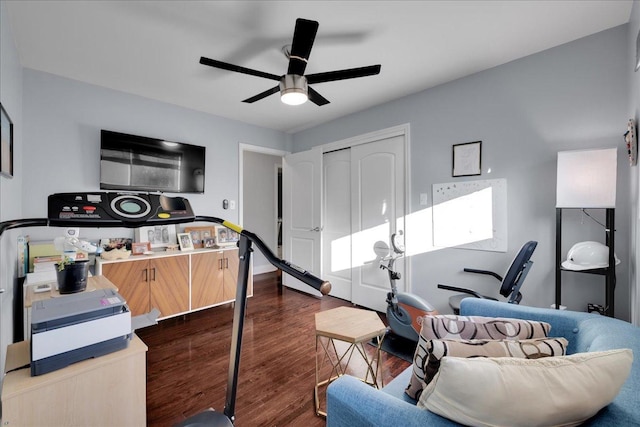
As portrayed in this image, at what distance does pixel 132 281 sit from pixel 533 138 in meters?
3.96

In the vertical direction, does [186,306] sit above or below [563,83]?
below

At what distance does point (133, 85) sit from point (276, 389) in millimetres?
3232

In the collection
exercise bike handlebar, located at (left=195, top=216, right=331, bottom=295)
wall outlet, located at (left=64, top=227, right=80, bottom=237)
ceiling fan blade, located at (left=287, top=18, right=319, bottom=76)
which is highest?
ceiling fan blade, located at (left=287, top=18, right=319, bottom=76)

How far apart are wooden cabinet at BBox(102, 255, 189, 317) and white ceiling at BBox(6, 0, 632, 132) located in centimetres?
189

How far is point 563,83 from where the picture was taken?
7.20 ft

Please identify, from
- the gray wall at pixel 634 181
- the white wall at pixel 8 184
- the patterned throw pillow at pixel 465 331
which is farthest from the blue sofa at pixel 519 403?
the white wall at pixel 8 184

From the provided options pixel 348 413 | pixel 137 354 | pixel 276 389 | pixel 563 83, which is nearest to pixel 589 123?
pixel 563 83

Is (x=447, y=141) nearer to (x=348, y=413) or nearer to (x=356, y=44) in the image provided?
(x=356, y=44)

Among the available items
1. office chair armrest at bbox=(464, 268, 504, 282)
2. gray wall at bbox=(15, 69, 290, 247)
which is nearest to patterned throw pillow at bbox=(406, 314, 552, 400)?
office chair armrest at bbox=(464, 268, 504, 282)

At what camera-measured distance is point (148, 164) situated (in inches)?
127

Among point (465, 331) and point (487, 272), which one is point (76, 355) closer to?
point (465, 331)

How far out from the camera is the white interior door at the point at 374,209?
3.29 metres

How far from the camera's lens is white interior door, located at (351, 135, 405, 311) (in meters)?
3.29

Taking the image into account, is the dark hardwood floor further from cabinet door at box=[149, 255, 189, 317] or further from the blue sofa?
the blue sofa
